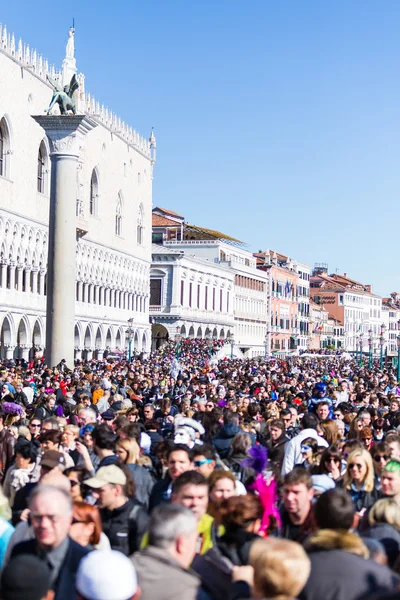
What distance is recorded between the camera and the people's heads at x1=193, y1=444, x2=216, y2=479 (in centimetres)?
730

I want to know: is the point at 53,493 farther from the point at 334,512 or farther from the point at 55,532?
the point at 334,512

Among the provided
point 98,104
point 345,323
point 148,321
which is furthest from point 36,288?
point 345,323

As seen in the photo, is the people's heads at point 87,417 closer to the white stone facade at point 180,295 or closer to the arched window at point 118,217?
the arched window at point 118,217

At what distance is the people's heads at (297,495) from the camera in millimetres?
6023

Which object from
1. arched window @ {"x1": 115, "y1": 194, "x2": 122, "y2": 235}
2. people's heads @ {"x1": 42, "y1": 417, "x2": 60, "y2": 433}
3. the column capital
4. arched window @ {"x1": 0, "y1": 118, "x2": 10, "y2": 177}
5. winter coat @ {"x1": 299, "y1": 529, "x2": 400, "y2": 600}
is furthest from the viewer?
arched window @ {"x1": 115, "y1": 194, "x2": 122, "y2": 235}

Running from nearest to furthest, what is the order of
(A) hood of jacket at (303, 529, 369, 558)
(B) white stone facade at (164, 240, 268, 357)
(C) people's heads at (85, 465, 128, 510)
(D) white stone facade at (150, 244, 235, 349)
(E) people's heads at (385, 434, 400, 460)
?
(A) hood of jacket at (303, 529, 369, 558) → (C) people's heads at (85, 465, 128, 510) → (E) people's heads at (385, 434, 400, 460) → (D) white stone facade at (150, 244, 235, 349) → (B) white stone facade at (164, 240, 268, 357)

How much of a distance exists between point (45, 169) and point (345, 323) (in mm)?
94653

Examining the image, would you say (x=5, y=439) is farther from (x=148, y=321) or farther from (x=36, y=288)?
(x=148, y=321)

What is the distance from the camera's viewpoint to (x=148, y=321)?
67375 millimetres

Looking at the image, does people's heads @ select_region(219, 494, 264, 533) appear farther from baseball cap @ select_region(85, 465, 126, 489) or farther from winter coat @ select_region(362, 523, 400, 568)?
baseball cap @ select_region(85, 465, 126, 489)

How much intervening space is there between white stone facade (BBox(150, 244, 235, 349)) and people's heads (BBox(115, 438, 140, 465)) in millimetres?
62781

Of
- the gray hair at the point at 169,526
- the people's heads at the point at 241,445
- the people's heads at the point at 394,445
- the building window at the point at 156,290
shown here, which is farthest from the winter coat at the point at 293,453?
the building window at the point at 156,290

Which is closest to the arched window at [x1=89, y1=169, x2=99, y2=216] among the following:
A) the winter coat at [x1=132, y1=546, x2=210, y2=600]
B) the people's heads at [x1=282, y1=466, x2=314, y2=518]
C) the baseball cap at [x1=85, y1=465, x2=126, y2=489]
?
the baseball cap at [x1=85, y1=465, x2=126, y2=489]

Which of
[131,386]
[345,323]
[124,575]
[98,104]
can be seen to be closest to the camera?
[124,575]
